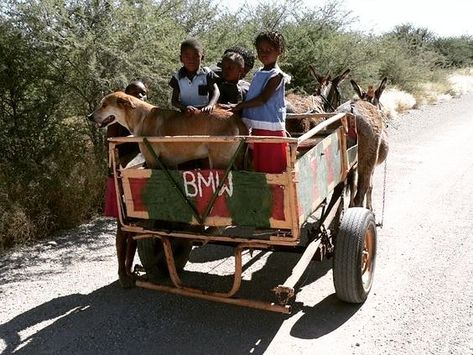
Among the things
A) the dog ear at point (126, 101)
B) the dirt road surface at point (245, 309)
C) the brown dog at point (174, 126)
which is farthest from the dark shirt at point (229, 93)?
the dirt road surface at point (245, 309)

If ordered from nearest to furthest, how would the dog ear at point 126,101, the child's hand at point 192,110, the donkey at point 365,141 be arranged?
the child's hand at point 192,110 < the dog ear at point 126,101 < the donkey at point 365,141

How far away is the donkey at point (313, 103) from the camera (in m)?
5.99

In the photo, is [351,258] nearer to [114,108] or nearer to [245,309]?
[245,309]

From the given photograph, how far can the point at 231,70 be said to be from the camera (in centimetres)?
474

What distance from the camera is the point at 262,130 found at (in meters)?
4.04

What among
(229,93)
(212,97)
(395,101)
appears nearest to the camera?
(212,97)

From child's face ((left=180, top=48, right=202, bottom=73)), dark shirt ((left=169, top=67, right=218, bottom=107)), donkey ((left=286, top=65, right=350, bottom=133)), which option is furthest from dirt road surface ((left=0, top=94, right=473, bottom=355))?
child's face ((left=180, top=48, right=202, bottom=73))

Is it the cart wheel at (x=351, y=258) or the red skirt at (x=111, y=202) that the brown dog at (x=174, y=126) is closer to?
the red skirt at (x=111, y=202)

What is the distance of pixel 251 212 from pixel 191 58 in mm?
1580

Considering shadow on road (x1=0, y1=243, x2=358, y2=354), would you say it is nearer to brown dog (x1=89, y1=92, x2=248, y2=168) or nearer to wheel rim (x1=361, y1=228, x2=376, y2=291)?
wheel rim (x1=361, y1=228, x2=376, y2=291)

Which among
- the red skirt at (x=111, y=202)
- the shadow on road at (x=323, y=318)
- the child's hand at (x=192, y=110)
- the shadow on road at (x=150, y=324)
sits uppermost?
the child's hand at (x=192, y=110)

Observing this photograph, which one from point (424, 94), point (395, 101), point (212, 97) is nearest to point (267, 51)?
point (212, 97)

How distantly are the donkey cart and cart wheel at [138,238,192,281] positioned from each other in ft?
0.04

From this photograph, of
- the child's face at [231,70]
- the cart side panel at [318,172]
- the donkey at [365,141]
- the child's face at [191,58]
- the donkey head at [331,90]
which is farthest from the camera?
A: the donkey head at [331,90]
